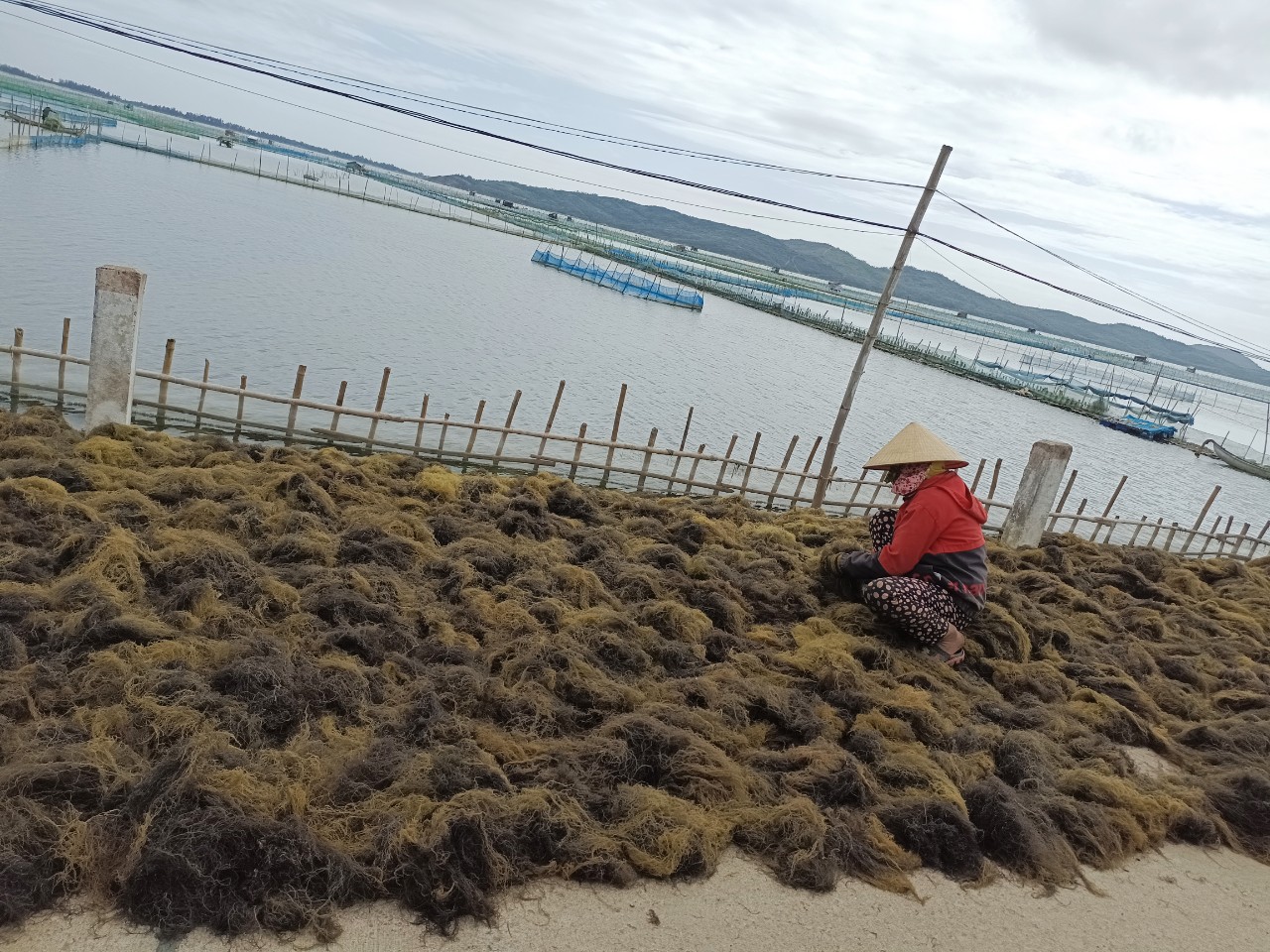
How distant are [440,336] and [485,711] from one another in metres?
23.9

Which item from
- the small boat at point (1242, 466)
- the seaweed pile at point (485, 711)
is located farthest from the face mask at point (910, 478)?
the small boat at point (1242, 466)

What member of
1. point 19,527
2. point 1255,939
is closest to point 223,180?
point 19,527

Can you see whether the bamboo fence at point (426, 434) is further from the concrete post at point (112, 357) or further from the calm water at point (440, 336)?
the calm water at point (440, 336)

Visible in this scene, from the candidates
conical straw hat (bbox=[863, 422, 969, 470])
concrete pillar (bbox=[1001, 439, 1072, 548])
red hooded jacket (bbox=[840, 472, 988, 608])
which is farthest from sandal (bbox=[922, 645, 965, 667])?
concrete pillar (bbox=[1001, 439, 1072, 548])

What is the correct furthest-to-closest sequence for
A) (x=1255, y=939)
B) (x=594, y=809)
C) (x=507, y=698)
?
(x=507, y=698) < (x=1255, y=939) < (x=594, y=809)

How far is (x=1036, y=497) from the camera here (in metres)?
9.06

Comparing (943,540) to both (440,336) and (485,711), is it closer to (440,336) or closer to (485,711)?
(485,711)

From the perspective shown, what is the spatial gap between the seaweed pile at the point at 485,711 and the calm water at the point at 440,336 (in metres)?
12.7

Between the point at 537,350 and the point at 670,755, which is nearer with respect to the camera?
the point at 670,755

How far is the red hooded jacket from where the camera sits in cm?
490

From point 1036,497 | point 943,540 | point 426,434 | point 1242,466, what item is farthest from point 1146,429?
point 943,540

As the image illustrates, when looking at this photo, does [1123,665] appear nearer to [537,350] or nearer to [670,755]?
[670,755]

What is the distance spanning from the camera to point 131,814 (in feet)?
8.52

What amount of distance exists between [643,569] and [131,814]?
340cm
